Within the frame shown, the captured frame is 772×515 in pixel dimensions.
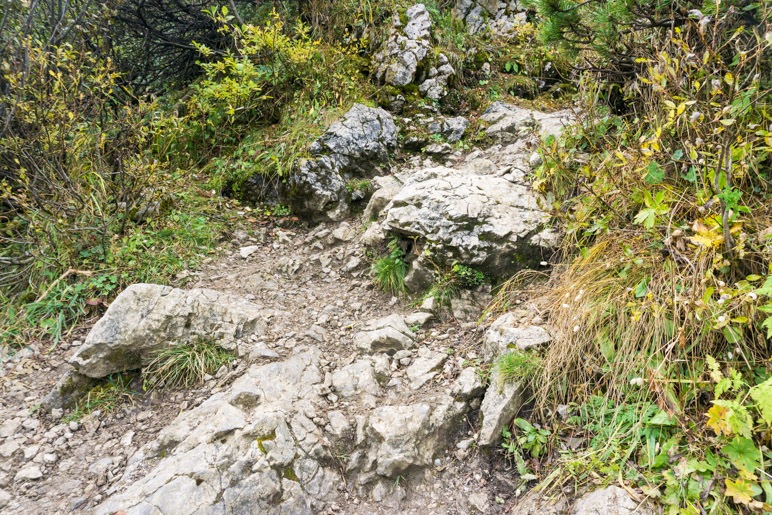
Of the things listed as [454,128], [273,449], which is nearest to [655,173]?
[273,449]

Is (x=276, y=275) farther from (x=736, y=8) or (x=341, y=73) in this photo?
(x=736, y=8)

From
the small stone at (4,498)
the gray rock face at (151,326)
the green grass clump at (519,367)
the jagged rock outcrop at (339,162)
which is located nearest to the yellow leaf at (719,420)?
the green grass clump at (519,367)

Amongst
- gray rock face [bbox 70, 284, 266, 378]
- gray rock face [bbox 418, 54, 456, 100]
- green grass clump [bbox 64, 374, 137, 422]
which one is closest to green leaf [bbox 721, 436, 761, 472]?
gray rock face [bbox 70, 284, 266, 378]

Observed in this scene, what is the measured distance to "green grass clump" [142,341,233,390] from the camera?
329 cm

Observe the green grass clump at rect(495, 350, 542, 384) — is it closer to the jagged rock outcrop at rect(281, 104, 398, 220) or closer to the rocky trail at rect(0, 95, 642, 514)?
the rocky trail at rect(0, 95, 642, 514)

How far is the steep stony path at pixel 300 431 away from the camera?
2523mm

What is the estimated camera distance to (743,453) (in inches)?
76.7

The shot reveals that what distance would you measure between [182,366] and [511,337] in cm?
245

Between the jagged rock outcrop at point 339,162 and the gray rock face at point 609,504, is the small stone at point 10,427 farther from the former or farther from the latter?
the gray rock face at point 609,504

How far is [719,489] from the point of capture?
1951mm

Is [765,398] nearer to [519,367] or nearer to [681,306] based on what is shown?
[681,306]

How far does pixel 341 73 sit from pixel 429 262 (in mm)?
3500

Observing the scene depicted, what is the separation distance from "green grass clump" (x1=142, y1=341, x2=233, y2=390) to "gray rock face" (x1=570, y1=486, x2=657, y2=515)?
2548 mm

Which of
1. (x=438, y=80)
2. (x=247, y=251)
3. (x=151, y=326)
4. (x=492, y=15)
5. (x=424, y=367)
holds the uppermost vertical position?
(x=492, y=15)
